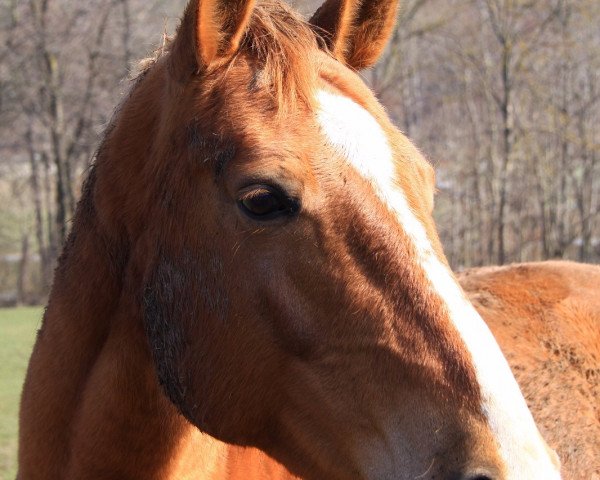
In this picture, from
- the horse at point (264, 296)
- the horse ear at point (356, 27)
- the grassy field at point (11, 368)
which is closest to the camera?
the horse at point (264, 296)

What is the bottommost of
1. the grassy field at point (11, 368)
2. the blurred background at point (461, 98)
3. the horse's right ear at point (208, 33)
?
the grassy field at point (11, 368)

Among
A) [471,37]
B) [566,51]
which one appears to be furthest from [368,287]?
[471,37]

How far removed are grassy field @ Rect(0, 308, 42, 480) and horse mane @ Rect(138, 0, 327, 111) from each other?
1.94 metres

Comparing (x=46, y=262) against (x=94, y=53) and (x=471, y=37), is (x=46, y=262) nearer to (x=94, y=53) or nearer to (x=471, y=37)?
(x=94, y=53)

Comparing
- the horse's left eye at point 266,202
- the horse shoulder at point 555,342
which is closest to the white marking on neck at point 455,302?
the horse's left eye at point 266,202

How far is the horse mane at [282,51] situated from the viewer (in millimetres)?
2191

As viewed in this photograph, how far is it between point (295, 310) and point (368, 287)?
23cm

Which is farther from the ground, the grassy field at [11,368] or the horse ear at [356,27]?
the horse ear at [356,27]

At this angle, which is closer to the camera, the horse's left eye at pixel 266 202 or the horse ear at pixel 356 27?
the horse's left eye at pixel 266 202

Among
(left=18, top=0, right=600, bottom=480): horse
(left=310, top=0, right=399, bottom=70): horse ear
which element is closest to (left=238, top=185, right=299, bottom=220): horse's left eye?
(left=18, top=0, right=600, bottom=480): horse

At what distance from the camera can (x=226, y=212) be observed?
2.17m

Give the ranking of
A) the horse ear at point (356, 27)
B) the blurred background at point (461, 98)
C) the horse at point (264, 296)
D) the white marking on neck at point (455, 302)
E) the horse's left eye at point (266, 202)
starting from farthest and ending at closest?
the blurred background at point (461, 98) < the horse ear at point (356, 27) < the horse's left eye at point (266, 202) < the horse at point (264, 296) < the white marking on neck at point (455, 302)

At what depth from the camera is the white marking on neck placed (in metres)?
1.77

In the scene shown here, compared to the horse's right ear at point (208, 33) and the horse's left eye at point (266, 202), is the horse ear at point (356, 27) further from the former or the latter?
the horse's left eye at point (266, 202)
